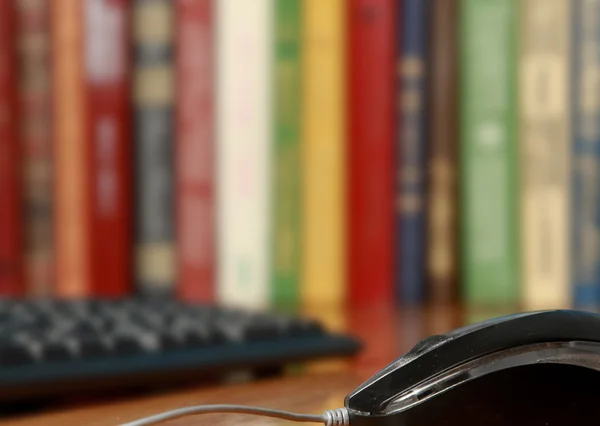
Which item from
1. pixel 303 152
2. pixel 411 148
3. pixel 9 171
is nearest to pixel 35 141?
pixel 9 171

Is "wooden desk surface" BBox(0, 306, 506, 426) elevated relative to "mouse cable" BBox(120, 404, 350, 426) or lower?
lower

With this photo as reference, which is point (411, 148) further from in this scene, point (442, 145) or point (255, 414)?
point (255, 414)

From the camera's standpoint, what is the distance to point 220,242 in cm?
65

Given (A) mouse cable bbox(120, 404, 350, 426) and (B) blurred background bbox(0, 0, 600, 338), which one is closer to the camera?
(A) mouse cable bbox(120, 404, 350, 426)

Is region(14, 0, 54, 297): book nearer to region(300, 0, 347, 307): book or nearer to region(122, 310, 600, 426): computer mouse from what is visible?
region(300, 0, 347, 307): book

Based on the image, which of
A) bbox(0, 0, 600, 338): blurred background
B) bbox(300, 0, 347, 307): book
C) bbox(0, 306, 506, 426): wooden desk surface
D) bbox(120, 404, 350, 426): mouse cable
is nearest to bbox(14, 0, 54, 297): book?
bbox(0, 0, 600, 338): blurred background

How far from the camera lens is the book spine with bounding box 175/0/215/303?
0.66 m

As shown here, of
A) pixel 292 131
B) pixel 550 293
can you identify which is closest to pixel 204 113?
pixel 292 131

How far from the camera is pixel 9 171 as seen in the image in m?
0.67

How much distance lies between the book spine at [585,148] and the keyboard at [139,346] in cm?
36

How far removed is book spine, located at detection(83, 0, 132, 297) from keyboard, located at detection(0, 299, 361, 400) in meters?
0.24

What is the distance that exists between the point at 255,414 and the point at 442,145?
49 centimetres

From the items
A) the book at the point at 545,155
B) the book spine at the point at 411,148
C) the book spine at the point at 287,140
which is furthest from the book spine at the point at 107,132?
the book at the point at 545,155

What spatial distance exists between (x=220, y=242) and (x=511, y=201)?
0.94 ft
